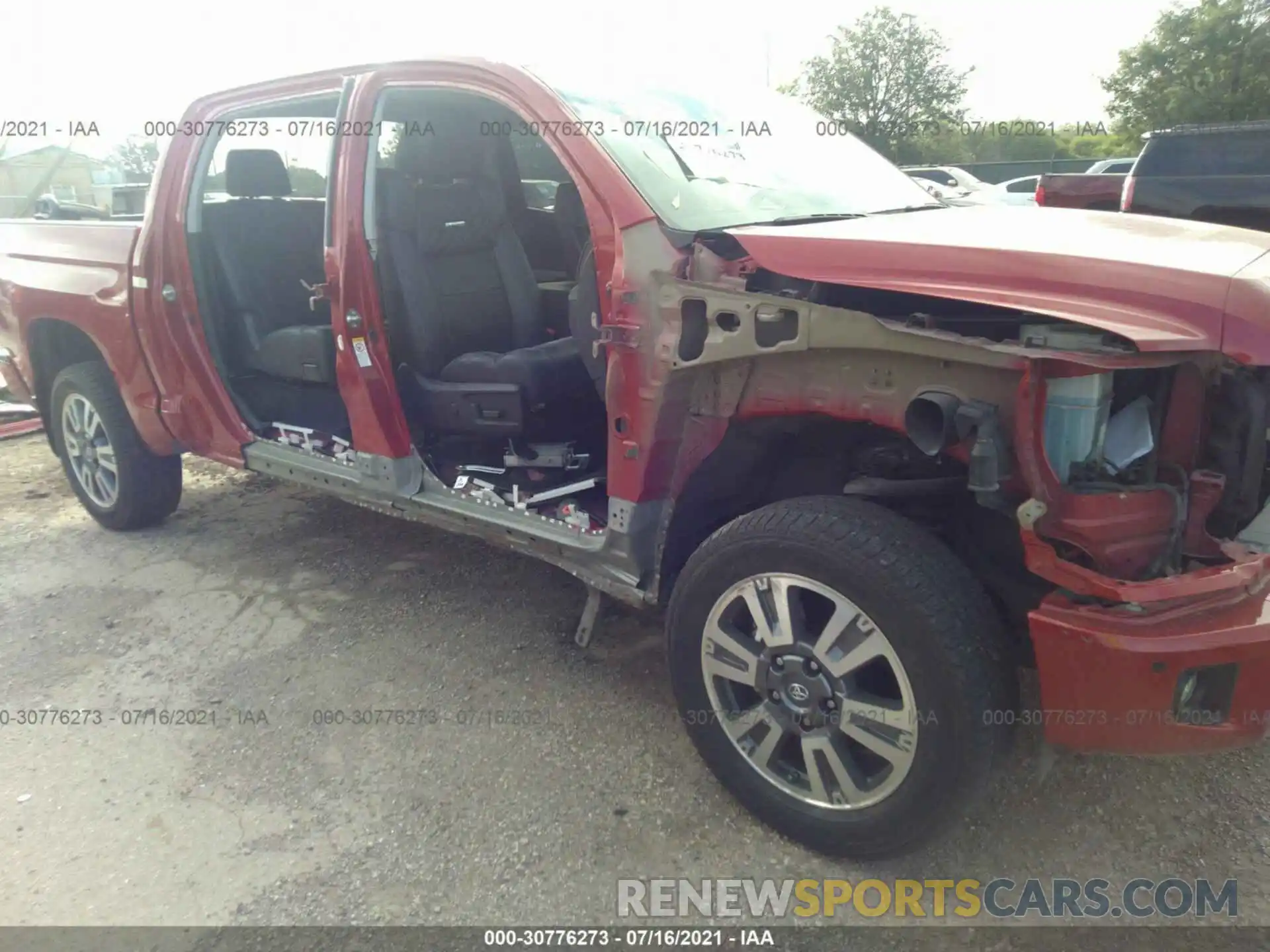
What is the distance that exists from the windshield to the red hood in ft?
0.90

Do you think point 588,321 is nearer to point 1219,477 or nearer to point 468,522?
point 468,522

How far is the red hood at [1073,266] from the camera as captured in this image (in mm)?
1760

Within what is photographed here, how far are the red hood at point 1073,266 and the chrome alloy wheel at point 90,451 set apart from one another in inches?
144

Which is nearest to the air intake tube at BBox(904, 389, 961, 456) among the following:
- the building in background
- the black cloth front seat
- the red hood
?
the red hood

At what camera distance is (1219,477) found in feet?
6.54

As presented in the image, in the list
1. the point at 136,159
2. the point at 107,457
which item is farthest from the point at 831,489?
the point at 136,159

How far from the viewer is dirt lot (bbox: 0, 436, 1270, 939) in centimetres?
231

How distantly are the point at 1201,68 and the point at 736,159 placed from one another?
2712cm

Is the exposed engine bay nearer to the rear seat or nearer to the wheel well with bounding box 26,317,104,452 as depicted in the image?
the rear seat

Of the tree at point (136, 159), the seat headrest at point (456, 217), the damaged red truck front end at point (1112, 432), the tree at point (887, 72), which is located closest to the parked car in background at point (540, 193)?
the seat headrest at point (456, 217)

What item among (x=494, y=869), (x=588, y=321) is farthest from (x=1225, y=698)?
(x=588, y=321)

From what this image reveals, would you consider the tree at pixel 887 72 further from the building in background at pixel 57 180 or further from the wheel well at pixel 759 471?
the wheel well at pixel 759 471

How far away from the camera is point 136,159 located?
5332mm

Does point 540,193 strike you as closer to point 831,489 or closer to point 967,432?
point 831,489
